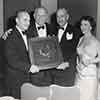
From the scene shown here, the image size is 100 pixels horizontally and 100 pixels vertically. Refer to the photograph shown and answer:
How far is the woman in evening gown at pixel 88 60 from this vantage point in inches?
135

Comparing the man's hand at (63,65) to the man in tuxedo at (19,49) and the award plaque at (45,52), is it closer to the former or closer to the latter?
the award plaque at (45,52)

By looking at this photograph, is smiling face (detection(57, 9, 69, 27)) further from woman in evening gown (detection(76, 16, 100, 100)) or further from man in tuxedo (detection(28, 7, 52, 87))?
woman in evening gown (detection(76, 16, 100, 100))

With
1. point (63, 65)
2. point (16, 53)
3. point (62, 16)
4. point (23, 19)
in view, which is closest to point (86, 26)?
point (62, 16)

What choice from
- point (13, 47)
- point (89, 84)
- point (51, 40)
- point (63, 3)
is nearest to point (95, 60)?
point (89, 84)

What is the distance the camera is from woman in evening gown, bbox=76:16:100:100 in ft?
11.3

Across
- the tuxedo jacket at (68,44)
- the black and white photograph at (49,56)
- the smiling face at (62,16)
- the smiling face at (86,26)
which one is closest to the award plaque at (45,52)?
the black and white photograph at (49,56)

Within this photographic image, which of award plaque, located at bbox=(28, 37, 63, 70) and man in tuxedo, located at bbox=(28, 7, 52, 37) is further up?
man in tuxedo, located at bbox=(28, 7, 52, 37)

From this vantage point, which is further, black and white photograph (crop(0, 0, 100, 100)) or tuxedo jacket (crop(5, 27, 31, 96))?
tuxedo jacket (crop(5, 27, 31, 96))

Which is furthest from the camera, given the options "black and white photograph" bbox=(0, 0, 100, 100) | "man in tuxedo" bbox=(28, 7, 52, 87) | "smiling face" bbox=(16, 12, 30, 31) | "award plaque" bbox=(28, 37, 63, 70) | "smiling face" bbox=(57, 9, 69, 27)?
"smiling face" bbox=(57, 9, 69, 27)

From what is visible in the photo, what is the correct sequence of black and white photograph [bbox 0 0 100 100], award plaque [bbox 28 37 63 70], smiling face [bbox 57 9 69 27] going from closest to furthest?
black and white photograph [bbox 0 0 100 100]
award plaque [bbox 28 37 63 70]
smiling face [bbox 57 9 69 27]

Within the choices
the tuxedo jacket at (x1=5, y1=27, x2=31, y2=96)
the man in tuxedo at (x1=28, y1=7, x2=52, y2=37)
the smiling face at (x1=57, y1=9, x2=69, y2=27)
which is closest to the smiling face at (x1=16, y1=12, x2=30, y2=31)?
the tuxedo jacket at (x1=5, y1=27, x2=31, y2=96)

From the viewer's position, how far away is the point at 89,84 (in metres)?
3.40

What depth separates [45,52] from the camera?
3816mm

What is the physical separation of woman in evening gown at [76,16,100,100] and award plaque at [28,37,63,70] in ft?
0.97
